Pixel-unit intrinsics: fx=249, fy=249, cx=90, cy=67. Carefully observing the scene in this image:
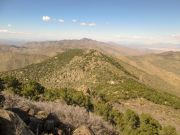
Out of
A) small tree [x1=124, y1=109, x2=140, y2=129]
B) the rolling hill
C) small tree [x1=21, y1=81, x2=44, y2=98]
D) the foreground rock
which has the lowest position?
the rolling hill

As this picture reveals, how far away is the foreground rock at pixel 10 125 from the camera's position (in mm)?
7218

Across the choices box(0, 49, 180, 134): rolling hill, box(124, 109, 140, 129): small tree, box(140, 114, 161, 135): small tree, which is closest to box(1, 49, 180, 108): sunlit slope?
box(0, 49, 180, 134): rolling hill

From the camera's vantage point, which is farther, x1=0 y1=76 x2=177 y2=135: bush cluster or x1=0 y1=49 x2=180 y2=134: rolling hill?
x1=0 y1=49 x2=180 y2=134: rolling hill

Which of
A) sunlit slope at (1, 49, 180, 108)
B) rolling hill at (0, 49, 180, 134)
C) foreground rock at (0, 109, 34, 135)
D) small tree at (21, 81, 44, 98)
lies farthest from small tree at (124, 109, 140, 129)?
foreground rock at (0, 109, 34, 135)

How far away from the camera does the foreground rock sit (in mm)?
7218

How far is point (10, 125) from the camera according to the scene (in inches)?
290

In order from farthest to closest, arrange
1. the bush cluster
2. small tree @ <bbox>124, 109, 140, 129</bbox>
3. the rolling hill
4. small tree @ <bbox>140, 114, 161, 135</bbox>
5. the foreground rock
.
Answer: the rolling hill
small tree @ <bbox>124, 109, 140, 129</bbox>
the bush cluster
small tree @ <bbox>140, 114, 161, 135</bbox>
the foreground rock

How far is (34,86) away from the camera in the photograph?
43906mm

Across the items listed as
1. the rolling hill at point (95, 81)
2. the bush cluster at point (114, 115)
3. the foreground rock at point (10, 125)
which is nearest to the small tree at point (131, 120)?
the bush cluster at point (114, 115)

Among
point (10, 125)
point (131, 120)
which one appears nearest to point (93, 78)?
point (131, 120)

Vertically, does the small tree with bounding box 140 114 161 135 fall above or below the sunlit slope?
above

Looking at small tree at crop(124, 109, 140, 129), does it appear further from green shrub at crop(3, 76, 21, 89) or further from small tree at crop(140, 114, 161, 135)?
green shrub at crop(3, 76, 21, 89)

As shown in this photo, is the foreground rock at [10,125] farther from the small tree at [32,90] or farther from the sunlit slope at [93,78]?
the sunlit slope at [93,78]

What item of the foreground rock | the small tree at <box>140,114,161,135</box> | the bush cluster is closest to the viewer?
the foreground rock
